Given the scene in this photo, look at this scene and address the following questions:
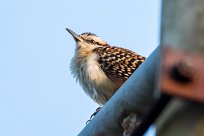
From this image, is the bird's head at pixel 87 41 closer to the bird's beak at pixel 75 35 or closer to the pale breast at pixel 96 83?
the bird's beak at pixel 75 35

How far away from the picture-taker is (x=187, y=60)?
110 centimetres

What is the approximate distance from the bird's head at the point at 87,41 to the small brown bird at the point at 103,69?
40cm

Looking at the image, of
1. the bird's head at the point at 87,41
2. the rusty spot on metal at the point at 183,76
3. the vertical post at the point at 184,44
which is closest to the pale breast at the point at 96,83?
the bird's head at the point at 87,41

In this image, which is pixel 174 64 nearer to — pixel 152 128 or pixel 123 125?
pixel 152 128

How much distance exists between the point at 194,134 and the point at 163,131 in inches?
5.0

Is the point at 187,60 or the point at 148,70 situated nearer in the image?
the point at 187,60

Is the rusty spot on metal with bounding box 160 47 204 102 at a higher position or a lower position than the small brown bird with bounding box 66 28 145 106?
higher

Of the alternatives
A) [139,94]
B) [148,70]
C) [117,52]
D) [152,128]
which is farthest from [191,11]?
[117,52]

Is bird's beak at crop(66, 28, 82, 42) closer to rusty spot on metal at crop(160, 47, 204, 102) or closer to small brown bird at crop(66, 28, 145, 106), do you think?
small brown bird at crop(66, 28, 145, 106)

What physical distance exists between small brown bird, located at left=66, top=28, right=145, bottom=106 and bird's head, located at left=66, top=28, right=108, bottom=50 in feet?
1.32

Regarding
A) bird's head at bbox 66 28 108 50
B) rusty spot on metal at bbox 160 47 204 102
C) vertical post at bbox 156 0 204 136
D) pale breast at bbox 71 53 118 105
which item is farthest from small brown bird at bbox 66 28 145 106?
rusty spot on metal at bbox 160 47 204 102

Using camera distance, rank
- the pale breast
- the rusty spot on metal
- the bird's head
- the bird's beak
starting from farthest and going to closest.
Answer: the bird's beak
the bird's head
the pale breast
the rusty spot on metal

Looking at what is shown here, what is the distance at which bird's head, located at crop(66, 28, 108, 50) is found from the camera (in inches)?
365

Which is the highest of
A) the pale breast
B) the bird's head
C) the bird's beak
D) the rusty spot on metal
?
the rusty spot on metal
